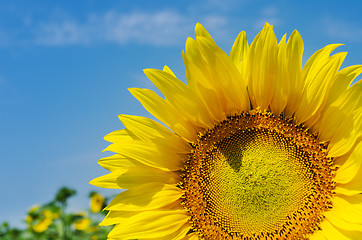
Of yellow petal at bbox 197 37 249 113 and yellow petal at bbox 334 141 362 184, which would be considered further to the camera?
yellow petal at bbox 197 37 249 113

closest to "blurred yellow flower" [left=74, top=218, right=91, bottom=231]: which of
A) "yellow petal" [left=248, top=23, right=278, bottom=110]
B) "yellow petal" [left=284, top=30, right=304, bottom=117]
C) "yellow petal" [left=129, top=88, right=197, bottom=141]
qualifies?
"yellow petal" [left=129, top=88, right=197, bottom=141]

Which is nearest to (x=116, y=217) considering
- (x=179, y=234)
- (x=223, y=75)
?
Result: (x=179, y=234)

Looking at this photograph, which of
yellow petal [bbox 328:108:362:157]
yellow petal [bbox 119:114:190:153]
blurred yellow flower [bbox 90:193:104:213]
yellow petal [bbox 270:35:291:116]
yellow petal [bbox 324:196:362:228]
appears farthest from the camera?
blurred yellow flower [bbox 90:193:104:213]

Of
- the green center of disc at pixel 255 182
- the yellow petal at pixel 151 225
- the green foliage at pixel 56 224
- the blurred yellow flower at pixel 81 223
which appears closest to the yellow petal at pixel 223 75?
the green center of disc at pixel 255 182

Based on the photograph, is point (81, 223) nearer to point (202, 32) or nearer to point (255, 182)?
point (255, 182)

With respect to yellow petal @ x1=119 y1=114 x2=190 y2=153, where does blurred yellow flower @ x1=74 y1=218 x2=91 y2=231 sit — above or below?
above

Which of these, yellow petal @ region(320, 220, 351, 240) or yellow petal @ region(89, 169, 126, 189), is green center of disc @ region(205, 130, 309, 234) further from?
yellow petal @ region(89, 169, 126, 189)

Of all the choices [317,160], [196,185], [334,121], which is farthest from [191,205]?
[334,121]
